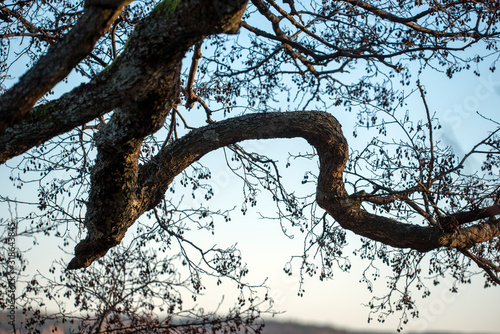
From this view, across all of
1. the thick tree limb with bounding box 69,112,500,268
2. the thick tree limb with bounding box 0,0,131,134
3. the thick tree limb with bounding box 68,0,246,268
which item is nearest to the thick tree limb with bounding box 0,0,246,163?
the thick tree limb with bounding box 68,0,246,268

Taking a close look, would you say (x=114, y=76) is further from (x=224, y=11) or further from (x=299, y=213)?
(x=299, y=213)

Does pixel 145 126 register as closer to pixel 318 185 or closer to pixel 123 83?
pixel 123 83

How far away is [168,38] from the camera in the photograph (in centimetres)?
342

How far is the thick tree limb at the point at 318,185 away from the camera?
15.3 feet

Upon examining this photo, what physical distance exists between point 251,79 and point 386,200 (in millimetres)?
2734

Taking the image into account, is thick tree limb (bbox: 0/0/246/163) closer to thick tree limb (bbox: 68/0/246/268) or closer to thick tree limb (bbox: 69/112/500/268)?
thick tree limb (bbox: 68/0/246/268)

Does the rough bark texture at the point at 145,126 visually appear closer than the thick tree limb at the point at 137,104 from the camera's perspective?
Yes

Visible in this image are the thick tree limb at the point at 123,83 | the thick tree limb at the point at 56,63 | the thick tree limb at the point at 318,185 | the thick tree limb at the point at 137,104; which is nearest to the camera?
the thick tree limb at the point at 56,63

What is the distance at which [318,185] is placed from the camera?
5.44 metres

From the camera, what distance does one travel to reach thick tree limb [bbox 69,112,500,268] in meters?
4.68

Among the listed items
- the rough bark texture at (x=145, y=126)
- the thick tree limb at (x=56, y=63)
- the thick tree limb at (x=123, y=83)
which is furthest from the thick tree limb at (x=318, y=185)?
the thick tree limb at (x=56, y=63)

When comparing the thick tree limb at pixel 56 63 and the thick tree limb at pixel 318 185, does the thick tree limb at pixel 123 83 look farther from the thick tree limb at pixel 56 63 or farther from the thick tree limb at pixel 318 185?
the thick tree limb at pixel 318 185

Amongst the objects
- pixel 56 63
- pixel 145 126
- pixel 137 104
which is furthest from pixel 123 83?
pixel 56 63

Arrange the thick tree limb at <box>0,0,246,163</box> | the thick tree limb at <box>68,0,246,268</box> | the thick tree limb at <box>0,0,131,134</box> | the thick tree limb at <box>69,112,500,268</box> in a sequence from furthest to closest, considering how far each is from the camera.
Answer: the thick tree limb at <box>69,112,500,268</box>, the thick tree limb at <box>0,0,246,163</box>, the thick tree limb at <box>68,0,246,268</box>, the thick tree limb at <box>0,0,131,134</box>
